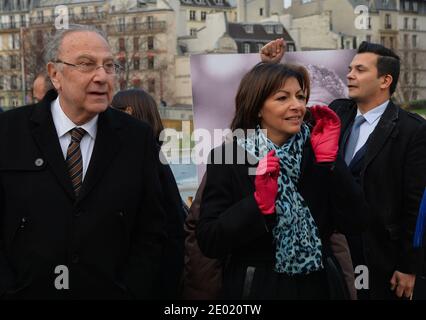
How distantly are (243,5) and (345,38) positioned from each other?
1055 centimetres

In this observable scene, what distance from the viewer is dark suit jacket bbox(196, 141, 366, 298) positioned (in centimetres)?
291

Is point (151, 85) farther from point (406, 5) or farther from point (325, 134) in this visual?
point (325, 134)

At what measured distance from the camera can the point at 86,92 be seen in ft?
9.91

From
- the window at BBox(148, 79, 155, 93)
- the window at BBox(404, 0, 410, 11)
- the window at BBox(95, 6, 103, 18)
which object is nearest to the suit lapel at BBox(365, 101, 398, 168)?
the window at BBox(148, 79, 155, 93)

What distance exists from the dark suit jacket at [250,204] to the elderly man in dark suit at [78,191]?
0.29m

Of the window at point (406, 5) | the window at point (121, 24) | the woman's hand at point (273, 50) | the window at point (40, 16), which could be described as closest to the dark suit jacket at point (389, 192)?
the woman's hand at point (273, 50)

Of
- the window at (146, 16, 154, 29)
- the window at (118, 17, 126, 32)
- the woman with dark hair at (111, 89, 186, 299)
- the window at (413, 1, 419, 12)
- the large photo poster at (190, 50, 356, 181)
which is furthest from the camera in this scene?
the window at (413, 1, 419, 12)

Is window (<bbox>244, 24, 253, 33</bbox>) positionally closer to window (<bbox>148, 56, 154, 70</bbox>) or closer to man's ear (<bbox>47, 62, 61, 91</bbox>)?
window (<bbox>148, 56, 154, 70</bbox>)

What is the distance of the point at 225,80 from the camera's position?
536 centimetres

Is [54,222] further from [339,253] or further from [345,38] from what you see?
[345,38]

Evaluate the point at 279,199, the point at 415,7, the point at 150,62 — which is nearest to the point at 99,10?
the point at 150,62

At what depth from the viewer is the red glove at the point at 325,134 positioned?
9.89 ft

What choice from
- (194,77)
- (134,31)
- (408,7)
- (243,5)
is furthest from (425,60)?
(194,77)

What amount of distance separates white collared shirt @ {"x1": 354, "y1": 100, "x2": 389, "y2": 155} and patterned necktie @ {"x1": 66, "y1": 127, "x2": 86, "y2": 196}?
1959 mm
